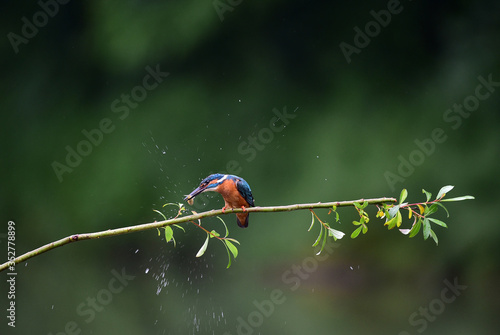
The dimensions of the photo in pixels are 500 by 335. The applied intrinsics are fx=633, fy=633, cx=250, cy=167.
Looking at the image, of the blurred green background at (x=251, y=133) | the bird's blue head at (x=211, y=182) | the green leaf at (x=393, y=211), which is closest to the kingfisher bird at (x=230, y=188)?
the bird's blue head at (x=211, y=182)

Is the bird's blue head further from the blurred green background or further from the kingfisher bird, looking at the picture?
the blurred green background

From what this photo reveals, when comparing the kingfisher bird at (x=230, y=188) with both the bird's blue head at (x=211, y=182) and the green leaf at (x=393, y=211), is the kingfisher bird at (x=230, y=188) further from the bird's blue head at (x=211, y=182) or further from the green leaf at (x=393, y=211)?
the green leaf at (x=393, y=211)

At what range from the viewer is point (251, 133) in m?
6.14

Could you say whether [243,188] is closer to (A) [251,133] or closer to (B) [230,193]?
(B) [230,193]

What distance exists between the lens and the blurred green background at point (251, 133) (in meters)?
5.60

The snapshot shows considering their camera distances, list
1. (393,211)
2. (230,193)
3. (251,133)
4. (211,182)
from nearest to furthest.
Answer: (393,211), (211,182), (230,193), (251,133)

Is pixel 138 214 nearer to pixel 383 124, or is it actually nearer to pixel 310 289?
pixel 310 289

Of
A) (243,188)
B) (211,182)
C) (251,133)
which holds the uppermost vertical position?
(211,182)

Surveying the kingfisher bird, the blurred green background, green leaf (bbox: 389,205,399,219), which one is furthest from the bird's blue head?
the blurred green background

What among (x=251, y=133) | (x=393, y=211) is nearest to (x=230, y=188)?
(x=393, y=211)

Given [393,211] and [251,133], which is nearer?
[393,211]

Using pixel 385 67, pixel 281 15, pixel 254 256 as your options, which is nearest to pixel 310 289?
pixel 254 256

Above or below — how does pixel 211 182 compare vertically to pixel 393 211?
above

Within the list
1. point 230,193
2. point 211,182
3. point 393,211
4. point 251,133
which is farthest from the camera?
point 251,133
